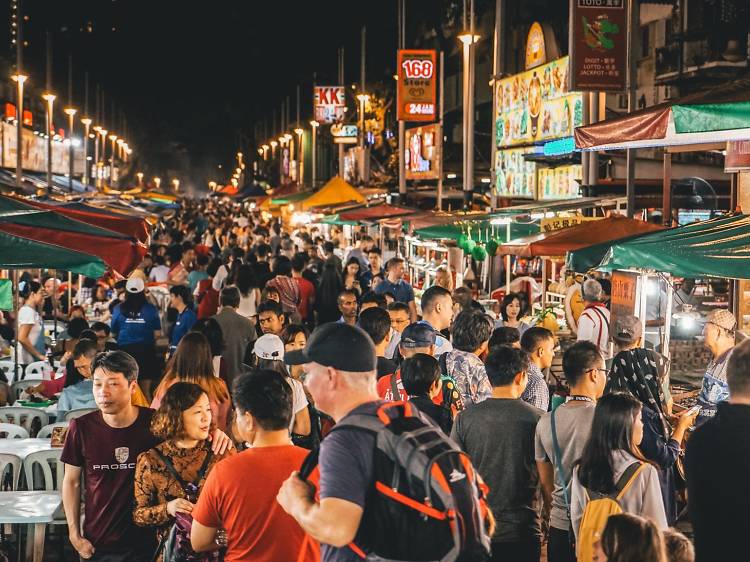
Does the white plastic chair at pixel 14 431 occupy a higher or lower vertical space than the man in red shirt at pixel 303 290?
lower

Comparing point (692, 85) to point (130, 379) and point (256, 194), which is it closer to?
point (130, 379)

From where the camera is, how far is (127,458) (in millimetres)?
5391

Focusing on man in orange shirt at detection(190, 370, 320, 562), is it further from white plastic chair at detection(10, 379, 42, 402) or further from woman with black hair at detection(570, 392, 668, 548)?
white plastic chair at detection(10, 379, 42, 402)

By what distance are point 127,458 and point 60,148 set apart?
67011 millimetres

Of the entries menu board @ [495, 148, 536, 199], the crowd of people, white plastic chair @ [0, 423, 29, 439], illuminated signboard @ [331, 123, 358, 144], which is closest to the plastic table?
the crowd of people

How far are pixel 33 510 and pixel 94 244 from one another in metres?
2.88

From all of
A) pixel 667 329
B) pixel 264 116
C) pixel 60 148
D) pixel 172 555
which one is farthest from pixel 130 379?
pixel 264 116

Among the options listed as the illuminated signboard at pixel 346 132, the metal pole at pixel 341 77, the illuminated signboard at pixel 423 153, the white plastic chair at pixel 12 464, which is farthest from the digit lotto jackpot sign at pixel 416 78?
the white plastic chair at pixel 12 464

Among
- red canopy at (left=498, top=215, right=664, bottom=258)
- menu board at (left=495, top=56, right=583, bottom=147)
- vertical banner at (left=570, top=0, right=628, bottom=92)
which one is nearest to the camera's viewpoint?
red canopy at (left=498, top=215, right=664, bottom=258)

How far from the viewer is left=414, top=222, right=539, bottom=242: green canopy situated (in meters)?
15.3

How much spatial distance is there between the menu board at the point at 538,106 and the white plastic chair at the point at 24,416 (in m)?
13.0

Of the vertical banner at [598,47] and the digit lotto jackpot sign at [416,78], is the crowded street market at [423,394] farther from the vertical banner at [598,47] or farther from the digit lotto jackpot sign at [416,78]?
the digit lotto jackpot sign at [416,78]

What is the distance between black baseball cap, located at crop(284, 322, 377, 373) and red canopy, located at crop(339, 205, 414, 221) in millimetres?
18035

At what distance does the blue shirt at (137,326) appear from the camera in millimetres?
12508
